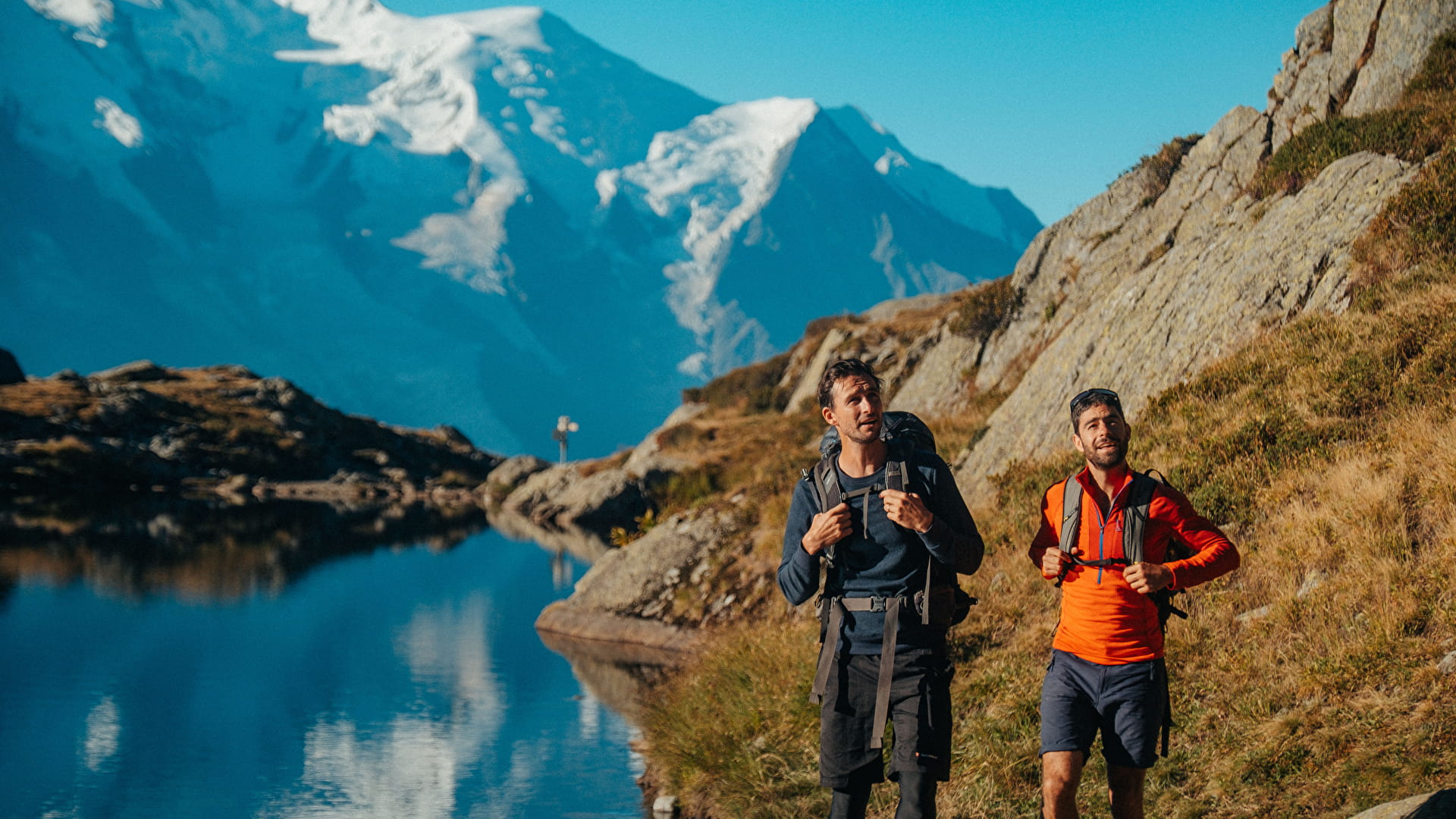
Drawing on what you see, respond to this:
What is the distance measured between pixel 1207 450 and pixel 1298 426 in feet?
2.73

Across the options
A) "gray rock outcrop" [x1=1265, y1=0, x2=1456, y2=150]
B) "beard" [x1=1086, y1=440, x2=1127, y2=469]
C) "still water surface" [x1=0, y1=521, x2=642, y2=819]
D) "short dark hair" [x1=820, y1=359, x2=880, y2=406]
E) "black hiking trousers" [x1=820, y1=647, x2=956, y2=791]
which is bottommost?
"still water surface" [x1=0, y1=521, x2=642, y2=819]

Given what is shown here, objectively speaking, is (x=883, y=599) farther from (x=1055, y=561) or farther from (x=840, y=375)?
(x=840, y=375)

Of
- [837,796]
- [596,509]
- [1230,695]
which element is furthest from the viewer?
[596,509]

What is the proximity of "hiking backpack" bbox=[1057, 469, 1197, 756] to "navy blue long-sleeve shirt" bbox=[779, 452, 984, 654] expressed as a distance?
431mm

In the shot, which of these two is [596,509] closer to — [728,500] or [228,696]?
[728,500]

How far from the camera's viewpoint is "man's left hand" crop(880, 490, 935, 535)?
16.2 feet

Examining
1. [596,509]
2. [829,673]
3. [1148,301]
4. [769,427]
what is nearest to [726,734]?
[829,673]

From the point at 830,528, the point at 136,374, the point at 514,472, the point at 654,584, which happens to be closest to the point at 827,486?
the point at 830,528

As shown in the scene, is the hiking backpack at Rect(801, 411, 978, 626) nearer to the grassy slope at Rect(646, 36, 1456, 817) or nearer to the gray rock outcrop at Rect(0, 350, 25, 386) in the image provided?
the grassy slope at Rect(646, 36, 1456, 817)

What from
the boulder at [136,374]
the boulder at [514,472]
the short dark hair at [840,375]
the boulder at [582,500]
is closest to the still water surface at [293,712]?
the short dark hair at [840,375]

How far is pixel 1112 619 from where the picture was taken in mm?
5121

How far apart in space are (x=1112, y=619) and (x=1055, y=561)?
1.19 feet

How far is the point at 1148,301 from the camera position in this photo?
1535 centimetres

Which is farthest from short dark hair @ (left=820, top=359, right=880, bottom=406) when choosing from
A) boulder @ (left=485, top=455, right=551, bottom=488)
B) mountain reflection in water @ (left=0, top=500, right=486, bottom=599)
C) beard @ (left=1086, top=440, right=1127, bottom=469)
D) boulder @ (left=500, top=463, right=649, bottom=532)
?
boulder @ (left=485, top=455, right=551, bottom=488)
